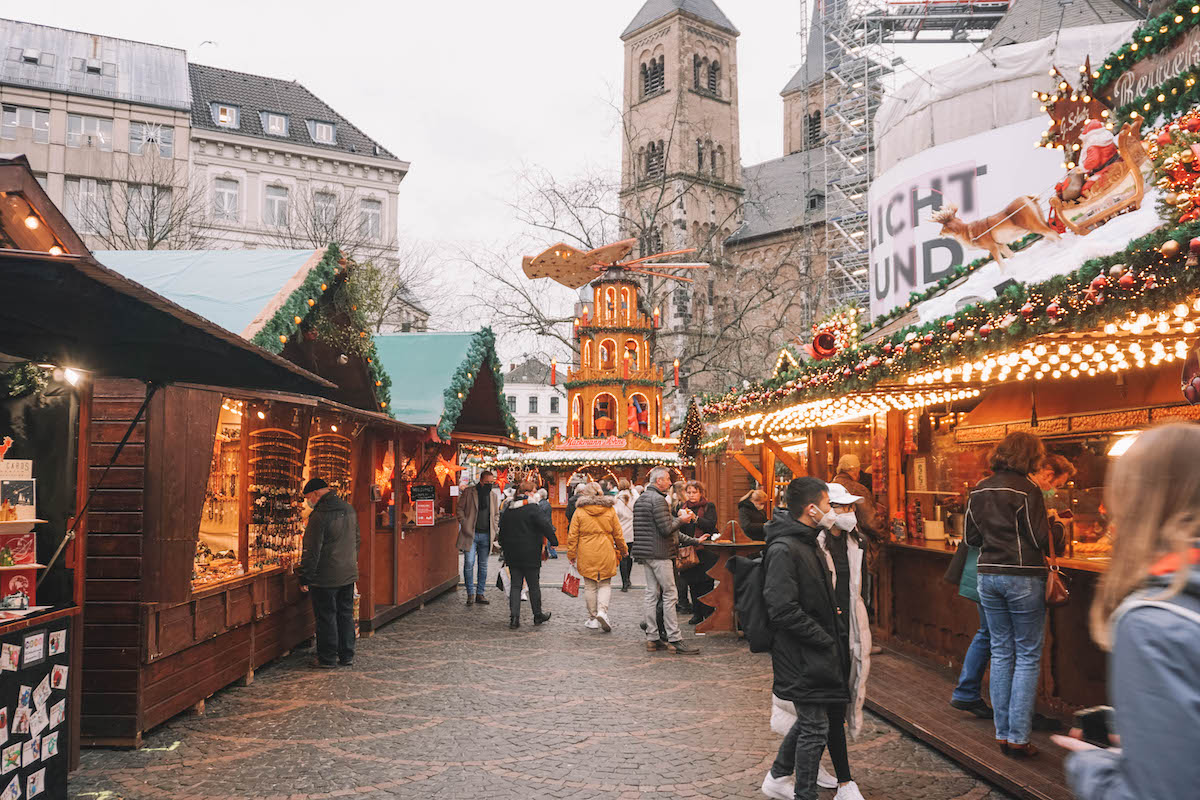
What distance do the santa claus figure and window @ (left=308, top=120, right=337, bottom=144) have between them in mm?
40587

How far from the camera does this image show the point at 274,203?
134 feet

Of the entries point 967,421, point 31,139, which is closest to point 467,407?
point 967,421

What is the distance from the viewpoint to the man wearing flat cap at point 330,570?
8664 millimetres

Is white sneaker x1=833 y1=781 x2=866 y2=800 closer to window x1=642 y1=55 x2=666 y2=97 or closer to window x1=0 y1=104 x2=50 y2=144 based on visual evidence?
window x1=0 y1=104 x2=50 y2=144

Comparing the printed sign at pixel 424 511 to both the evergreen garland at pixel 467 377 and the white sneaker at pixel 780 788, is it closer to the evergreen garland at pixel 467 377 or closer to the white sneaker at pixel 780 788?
the evergreen garland at pixel 467 377

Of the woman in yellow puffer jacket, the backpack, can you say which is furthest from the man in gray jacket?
the backpack

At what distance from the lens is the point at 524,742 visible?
624 cm

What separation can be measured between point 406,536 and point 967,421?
7.12 m

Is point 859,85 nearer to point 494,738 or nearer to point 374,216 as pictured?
point 374,216

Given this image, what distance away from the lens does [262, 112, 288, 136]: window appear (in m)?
41.8

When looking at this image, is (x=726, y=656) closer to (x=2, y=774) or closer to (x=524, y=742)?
(x=524, y=742)

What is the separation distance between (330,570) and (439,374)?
16.2ft

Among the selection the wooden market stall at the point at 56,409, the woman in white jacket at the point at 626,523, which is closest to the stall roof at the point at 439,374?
the woman in white jacket at the point at 626,523

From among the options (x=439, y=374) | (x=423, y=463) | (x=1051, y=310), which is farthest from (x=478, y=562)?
(x=1051, y=310)
